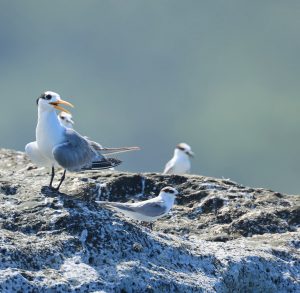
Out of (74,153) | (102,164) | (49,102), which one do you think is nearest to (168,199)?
(102,164)

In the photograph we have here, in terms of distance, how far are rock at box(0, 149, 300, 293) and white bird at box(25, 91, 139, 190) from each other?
481 millimetres

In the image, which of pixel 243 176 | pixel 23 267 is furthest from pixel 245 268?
pixel 243 176

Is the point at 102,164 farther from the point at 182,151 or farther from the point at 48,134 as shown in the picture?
the point at 182,151

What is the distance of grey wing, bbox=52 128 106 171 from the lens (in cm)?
1788

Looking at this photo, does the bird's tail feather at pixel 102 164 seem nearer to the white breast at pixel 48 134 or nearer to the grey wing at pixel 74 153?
the grey wing at pixel 74 153

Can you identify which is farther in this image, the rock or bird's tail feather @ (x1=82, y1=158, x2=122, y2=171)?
bird's tail feather @ (x1=82, y1=158, x2=122, y2=171)

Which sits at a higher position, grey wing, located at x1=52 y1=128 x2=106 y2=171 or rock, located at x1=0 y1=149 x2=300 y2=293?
grey wing, located at x1=52 y1=128 x2=106 y2=171

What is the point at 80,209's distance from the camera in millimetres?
15906

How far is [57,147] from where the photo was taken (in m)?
18.0

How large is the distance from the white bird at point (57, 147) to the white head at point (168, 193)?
91 centimetres

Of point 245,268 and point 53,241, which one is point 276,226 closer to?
point 245,268

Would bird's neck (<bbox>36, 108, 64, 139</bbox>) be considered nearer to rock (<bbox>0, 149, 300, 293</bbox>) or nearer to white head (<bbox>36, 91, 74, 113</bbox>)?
white head (<bbox>36, 91, 74, 113</bbox>)

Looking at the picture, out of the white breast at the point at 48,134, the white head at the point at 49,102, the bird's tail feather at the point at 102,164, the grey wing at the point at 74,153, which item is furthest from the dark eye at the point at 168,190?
the white head at the point at 49,102

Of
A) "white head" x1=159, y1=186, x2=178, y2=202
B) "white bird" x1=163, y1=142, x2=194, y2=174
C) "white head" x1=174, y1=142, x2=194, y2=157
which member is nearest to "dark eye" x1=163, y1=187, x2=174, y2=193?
"white head" x1=159, y1=186, x2=178, y2=202
